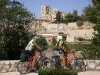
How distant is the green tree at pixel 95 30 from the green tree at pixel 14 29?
11.5ft

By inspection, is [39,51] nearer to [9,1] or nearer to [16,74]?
[16,74]

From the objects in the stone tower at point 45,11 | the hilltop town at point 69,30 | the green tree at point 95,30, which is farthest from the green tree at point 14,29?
the stone tower at point 45,11

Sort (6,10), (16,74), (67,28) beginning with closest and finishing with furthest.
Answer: (16,74)
(6,10)
(67,28)

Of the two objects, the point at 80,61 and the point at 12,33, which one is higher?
the point at 12,33

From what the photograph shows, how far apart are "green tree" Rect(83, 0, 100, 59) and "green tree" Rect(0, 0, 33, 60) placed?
352 cm

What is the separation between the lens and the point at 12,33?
14172mm

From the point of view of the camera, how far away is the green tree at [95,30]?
1331 centimetres

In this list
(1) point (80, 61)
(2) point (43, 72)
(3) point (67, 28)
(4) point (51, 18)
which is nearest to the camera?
(2) point (43, 72)

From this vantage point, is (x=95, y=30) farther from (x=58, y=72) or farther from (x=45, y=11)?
(x=45, y=11)

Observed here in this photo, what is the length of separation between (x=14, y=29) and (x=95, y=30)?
188 inches

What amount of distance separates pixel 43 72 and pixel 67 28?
272 ft

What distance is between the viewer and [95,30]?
14.0 metres

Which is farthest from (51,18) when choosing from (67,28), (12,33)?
(12,33)

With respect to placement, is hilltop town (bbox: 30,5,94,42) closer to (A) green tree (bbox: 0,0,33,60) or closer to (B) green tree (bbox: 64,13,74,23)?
(B) green tree (bbox: 64,13,74,23)
